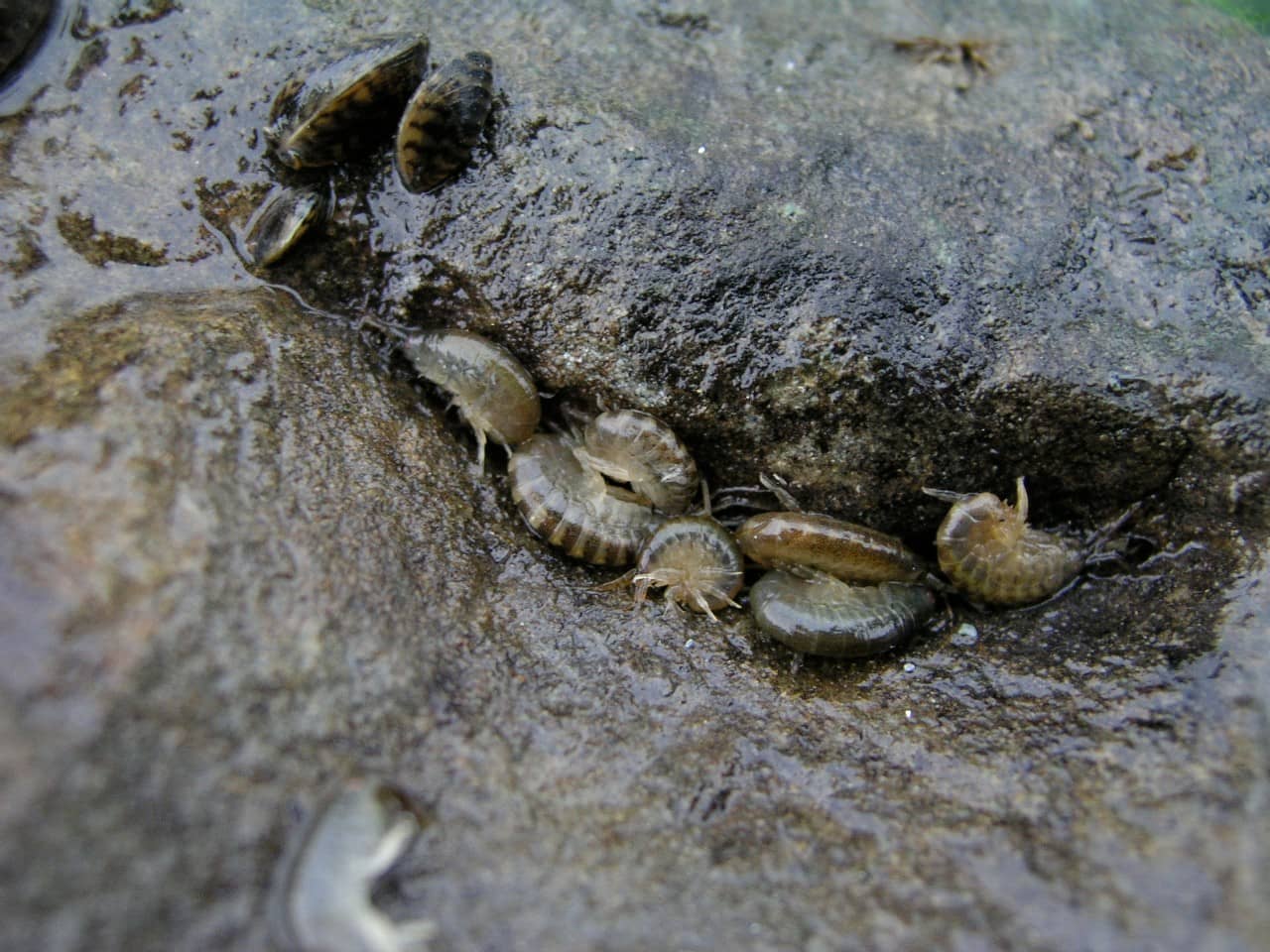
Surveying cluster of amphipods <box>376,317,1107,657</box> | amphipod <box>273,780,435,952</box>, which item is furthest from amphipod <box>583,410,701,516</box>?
amphipod <box>273,780,435,952</box>

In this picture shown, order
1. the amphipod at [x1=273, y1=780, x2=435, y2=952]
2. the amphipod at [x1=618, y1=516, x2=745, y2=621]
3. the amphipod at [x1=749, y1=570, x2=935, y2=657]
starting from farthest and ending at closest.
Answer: the amphipod at [x1=618, y1=516, x2=745, y2=621] → the amphipod at [x1=749, y1=570, x2=935, y2=657] → the amphipod at [x1=273, y1=780, x2=435, y2=952]

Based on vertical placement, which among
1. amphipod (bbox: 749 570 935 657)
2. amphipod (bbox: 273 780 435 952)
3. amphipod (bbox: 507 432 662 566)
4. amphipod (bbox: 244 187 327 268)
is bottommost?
amphipod (bbox: 749 570 935 657)

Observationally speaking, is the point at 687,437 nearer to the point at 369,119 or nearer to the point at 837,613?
the point at 837,613

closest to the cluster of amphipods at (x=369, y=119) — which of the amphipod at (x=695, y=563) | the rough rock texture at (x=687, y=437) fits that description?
the rough rock texture at (x=687, y=437)

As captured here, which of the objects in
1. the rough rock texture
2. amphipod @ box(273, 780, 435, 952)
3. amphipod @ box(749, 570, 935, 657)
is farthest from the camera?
amphipod @ box(749, 570, 935, 657)

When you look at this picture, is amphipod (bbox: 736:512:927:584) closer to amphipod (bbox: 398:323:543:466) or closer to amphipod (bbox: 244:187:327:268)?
amphipod (bbox: 398:323:543:466)
